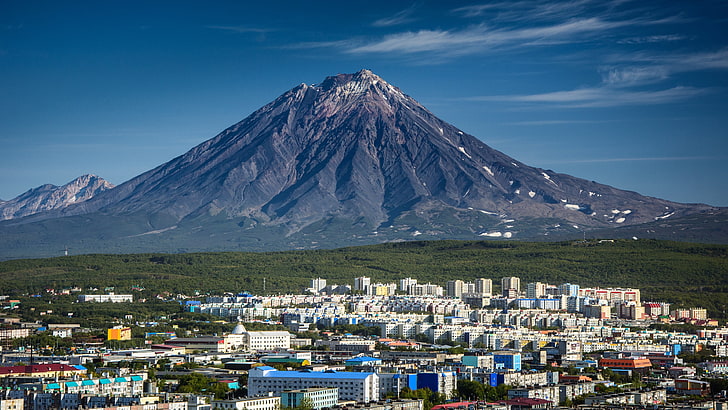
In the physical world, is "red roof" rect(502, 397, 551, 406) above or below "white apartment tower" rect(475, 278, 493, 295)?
below

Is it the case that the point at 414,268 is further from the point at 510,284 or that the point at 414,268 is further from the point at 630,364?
the point at 630,364

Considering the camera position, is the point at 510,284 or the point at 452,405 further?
the point at 510,284

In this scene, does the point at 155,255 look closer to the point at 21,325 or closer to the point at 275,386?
the point at 21,325

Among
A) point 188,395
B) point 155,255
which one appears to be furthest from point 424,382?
point 155,255

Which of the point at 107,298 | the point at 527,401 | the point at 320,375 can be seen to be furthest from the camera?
the point at 107,298

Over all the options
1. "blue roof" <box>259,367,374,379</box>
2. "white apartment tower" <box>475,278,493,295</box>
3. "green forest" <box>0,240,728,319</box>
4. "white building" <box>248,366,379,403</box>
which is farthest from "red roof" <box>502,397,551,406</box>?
"white apartment tower" <box>475,278,493,295</box>

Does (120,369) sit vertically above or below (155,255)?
below

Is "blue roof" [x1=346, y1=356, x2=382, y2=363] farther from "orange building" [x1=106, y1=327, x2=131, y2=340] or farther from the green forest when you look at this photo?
the green forest

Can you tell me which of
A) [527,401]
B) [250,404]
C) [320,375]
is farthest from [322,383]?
[527,401]

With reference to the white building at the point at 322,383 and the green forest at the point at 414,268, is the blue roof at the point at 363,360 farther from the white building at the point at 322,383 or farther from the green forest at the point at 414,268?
the green forest at the point at 414,268
